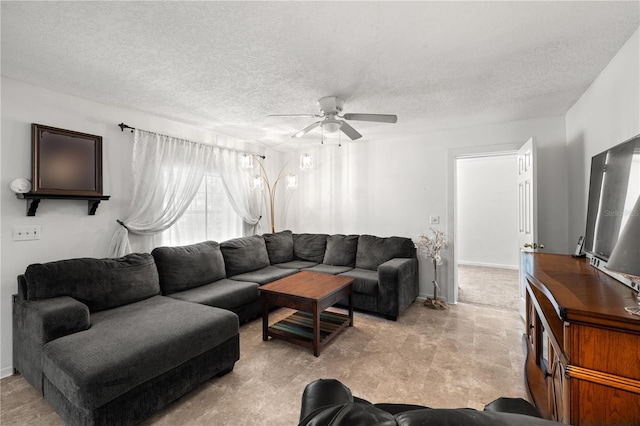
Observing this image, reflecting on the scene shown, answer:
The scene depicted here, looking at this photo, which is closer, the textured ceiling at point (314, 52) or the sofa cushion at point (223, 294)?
the textured ceiling at point (314, 52)

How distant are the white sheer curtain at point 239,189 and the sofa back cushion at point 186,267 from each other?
1.03 m

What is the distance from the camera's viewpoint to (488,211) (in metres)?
6.07

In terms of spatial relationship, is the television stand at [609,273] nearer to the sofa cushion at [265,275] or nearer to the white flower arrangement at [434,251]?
the white flower arrangement at [434,251]

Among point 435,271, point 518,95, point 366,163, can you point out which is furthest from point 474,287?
point 518,95

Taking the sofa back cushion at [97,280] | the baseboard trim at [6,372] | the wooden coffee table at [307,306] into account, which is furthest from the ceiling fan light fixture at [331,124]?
the baseboard trim at [6,372]

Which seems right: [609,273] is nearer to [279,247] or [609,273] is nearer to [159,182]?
[279,247]

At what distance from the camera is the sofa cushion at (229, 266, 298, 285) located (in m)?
3.37

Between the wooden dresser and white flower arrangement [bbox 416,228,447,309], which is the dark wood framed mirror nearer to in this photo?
the wooden dresser

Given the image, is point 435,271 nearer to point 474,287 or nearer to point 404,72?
point 474,287

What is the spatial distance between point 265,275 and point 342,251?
4.13 feet

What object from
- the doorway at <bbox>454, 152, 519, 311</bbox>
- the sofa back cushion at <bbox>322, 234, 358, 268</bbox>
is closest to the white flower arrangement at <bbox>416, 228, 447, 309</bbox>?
the sofa back cushion at <bbox>322, 234, 358, 268</bbox>

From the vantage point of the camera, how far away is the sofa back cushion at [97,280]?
2.07 metres

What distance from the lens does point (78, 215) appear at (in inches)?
104

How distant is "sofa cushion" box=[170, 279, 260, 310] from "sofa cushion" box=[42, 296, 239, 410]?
1.15 ft
